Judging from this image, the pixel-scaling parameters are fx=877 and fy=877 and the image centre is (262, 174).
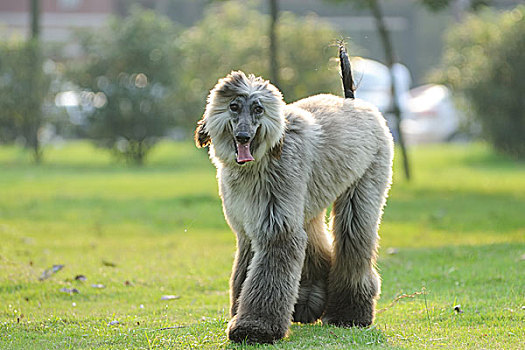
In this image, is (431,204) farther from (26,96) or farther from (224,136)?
(26,96)

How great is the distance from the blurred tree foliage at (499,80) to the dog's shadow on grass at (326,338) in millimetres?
17716

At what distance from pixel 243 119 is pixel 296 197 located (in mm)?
743

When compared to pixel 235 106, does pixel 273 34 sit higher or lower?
higher

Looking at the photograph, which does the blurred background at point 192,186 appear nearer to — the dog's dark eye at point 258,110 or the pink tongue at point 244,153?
the pink tongue at point 244,153

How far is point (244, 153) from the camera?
6.05 meters

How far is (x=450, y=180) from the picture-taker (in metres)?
19.6

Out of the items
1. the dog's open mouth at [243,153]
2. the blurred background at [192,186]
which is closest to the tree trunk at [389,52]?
the blurred background at [192,186]

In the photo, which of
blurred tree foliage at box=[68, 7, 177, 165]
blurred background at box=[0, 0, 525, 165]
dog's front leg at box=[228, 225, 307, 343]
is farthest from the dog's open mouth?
blurred tree foliage at box=[68, 7, 177, 165]

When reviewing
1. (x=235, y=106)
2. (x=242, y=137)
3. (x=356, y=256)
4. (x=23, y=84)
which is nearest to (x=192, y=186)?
(x=23, y=84)

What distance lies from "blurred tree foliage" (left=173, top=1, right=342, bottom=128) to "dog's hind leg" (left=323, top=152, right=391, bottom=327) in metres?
15.7

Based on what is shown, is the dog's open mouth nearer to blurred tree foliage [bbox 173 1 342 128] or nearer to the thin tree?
blurred tree foliage [bbox 173 1 342 128]

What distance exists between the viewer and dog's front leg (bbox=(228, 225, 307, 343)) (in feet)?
20.1

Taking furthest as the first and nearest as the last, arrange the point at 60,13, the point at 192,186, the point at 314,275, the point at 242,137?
the point at 60,13 → the point at 192,186 → the point at 314,275 → the point at 242,137

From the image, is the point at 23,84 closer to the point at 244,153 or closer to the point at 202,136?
the point at 202,136
